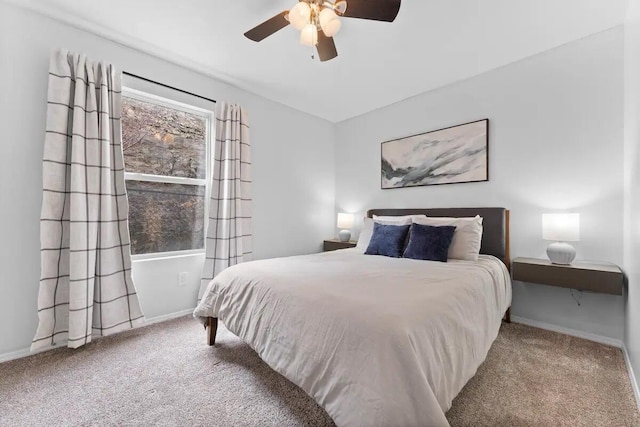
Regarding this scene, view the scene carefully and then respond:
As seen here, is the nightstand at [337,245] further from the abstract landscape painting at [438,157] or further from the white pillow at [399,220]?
the abstract landscape painting at [438,157]

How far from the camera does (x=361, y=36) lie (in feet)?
7.55

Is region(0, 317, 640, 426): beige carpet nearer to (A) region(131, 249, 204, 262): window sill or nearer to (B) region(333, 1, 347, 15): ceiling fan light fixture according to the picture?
(A) region(131, 249, 204, 262): window sill

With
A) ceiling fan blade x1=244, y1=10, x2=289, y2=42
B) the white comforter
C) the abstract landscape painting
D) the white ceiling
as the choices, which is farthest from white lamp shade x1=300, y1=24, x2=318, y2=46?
the abstract landscape painting

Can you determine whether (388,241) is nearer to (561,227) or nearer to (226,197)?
(561,227)

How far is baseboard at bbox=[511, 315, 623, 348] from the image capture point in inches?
85.9

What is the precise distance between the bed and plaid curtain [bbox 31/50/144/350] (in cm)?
84

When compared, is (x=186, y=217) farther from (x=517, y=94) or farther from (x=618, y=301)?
(x=618, y=301)

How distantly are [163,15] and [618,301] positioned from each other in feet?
14.1

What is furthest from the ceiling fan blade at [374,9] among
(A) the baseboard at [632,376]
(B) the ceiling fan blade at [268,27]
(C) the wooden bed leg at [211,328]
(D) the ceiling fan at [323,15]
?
(A) the baseboard at [632,376]

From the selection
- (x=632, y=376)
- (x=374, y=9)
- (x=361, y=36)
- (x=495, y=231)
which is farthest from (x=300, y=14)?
(x=632, y=376)

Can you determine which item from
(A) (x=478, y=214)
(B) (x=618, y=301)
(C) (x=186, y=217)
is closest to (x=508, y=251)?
(A) (x=478, y=214)

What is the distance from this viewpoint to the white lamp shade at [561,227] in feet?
7.20

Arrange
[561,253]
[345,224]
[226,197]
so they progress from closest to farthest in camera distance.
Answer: [561,253] → [226,197] → [345,224]

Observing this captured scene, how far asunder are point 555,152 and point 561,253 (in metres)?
0.96
